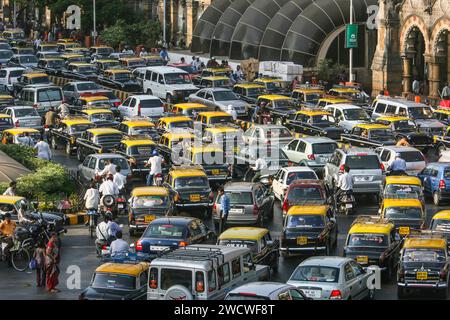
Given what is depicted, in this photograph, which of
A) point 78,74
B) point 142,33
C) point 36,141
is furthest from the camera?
point 142,33

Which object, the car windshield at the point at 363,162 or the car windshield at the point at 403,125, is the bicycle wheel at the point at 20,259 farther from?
the car windshield at the point at 403,125

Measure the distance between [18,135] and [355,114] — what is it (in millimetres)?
12727

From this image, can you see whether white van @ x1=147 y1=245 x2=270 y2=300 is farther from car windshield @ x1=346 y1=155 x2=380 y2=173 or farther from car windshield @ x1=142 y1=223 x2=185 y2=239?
car windshield @ x1=346 y1=155 x2=380 y2=173

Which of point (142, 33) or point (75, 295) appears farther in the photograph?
point (142, 33)

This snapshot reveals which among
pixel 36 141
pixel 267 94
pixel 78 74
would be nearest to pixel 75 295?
pixel 36 141

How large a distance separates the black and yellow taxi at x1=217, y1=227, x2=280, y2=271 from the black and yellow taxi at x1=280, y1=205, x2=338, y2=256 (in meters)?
1.08

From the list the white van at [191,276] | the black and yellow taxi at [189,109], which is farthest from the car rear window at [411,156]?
the white van at [191,276]

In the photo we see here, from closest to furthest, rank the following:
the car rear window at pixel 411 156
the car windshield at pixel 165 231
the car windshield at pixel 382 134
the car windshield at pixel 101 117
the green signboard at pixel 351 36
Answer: the car windshield at pixel 165 231 → the car rear window at pixel 411 156 → the car windshield at pixel 382 134 → the car windshield at pixel 101 117 → the green signboard at pixel 351 36

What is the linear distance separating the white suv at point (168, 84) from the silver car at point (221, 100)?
175cm

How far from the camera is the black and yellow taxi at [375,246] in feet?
102

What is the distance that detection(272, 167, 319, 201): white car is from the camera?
4006 centimetres

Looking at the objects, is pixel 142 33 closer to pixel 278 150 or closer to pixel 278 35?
pixel 278 35

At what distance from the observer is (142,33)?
8931 cm
